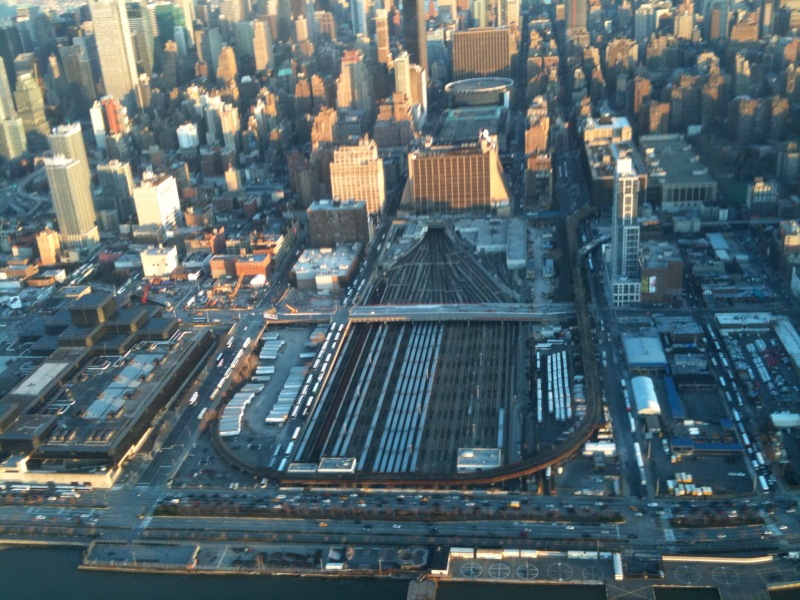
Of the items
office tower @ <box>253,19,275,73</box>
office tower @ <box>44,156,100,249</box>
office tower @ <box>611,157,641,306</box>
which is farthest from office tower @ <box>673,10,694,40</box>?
office tower @ <box>44,156,100,249</box>

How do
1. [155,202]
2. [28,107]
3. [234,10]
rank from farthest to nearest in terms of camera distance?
[234,10], [28,107], [155,202]

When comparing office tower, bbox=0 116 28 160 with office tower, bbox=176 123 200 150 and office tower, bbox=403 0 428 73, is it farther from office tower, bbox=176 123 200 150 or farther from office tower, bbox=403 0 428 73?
office tower, bbox=403 0 428 73

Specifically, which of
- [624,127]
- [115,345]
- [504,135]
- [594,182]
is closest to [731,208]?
[594,182]

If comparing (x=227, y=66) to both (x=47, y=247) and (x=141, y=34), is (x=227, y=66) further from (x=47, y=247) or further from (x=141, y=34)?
(x=47, y=247)

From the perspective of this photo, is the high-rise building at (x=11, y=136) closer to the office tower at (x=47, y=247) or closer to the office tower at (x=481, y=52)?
the office tower at (x=47, y=247)

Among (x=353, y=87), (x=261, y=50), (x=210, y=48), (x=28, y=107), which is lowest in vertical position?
(x=353, y=87)

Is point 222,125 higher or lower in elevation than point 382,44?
lower

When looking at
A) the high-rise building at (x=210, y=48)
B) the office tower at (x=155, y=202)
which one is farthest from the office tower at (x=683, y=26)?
the office tower at (x=155, y=202)

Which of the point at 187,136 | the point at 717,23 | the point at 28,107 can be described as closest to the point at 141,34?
the point at 28,107
